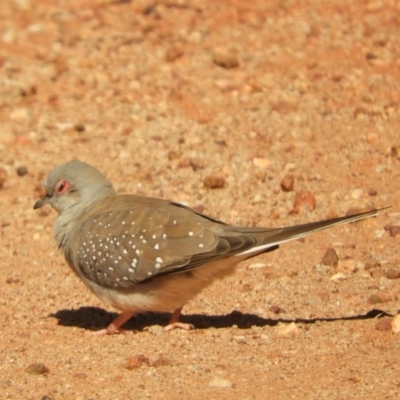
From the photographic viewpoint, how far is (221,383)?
6223mm

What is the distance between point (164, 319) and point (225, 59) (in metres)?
5.27

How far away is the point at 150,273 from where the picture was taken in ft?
23.7

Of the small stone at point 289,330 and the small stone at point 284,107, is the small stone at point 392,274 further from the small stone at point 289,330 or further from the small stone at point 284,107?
the small stone at point 284,107

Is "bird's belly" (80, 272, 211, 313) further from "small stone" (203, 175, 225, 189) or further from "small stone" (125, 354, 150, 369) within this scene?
"small stone" (203, 175, 225, 189)

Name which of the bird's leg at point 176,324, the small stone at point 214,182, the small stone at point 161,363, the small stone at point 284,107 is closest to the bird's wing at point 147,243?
the bird's leg at point 176,324

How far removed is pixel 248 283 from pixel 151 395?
7.77ft

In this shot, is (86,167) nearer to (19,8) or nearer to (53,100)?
(53,100)

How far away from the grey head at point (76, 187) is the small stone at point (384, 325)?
7.93 feet

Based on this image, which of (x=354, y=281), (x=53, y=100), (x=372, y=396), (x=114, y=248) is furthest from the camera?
(x=53, y=100)

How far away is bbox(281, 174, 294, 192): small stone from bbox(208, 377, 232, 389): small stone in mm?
3828

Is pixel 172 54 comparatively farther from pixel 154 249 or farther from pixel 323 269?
pixel 154 249

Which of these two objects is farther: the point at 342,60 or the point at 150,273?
the point at 342,60

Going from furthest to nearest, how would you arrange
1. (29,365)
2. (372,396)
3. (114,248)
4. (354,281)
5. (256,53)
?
(256,53), (354,281), (114,248), (29,365), (372,396)

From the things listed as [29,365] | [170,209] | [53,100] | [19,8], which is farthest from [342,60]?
[29,365]
